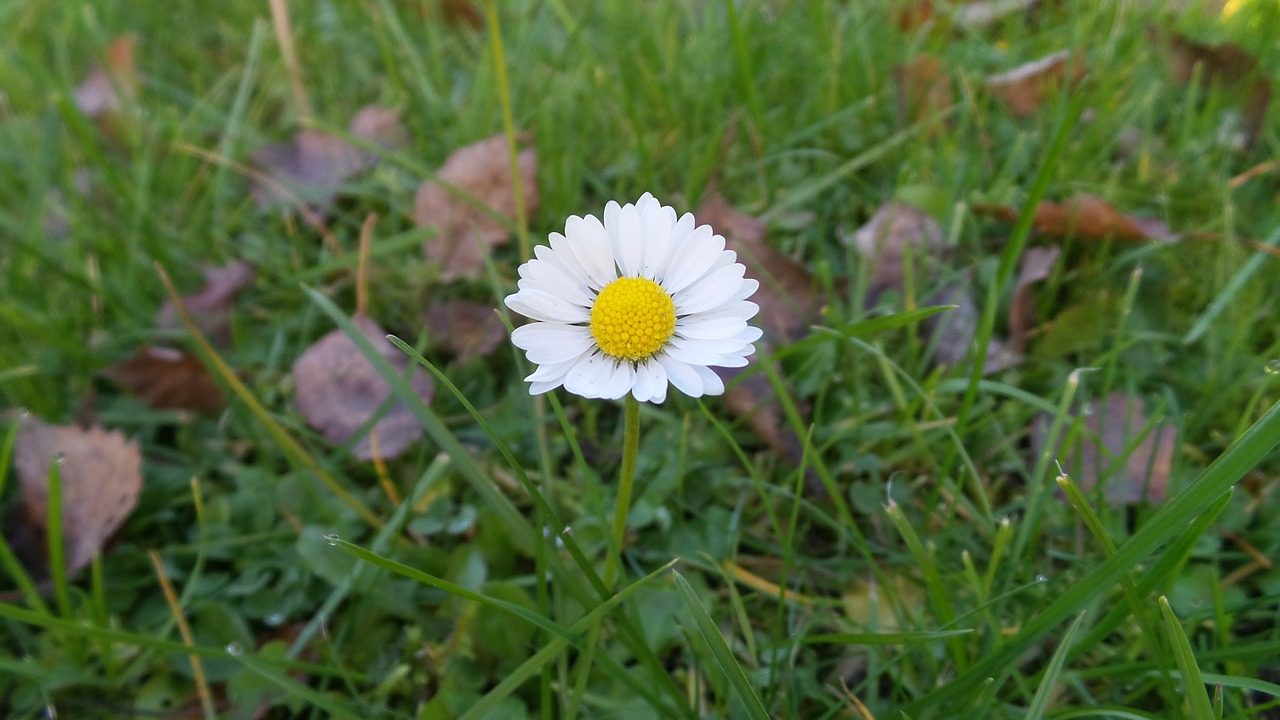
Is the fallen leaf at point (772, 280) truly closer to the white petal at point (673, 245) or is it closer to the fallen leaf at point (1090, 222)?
the fallen leaf at point (1090, 222)

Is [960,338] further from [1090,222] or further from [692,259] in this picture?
[692,259]

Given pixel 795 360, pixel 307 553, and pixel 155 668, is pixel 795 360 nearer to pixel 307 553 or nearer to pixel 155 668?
pixel 307 553

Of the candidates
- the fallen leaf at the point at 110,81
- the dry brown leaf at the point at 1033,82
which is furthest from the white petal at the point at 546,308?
the fallen leaf at the point at 110,81

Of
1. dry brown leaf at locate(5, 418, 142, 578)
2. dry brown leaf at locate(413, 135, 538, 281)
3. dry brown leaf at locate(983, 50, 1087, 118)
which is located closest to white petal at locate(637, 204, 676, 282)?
dry brown leaf at locate(413, 135, 538, 281)

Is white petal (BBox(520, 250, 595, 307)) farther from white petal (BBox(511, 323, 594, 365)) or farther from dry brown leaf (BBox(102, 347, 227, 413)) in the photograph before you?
dry brown leaf (BBox(102, 347, 227, 413))

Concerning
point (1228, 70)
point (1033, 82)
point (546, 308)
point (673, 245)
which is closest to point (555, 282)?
point (546, 308)
